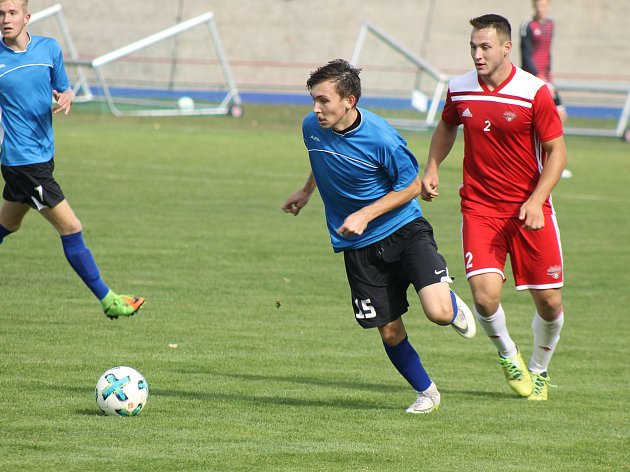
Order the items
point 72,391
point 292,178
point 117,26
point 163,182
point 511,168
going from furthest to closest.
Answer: point 117,26, point 292,178, point 163,182, point 511,168, point 72,391

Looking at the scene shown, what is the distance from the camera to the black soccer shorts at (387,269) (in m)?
6.51

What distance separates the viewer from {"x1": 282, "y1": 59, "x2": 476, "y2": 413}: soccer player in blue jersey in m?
6.30

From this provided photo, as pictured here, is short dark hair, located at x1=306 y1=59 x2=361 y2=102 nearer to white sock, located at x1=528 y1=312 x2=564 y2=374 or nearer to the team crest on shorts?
the team crest on shorts

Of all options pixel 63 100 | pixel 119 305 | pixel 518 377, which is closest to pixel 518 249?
pixel 518 377

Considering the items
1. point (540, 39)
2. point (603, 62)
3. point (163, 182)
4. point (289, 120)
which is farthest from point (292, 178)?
point (603, 62)

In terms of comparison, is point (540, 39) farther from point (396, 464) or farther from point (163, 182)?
point (396, 464)

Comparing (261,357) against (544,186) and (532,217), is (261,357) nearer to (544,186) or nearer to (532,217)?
(532,217)

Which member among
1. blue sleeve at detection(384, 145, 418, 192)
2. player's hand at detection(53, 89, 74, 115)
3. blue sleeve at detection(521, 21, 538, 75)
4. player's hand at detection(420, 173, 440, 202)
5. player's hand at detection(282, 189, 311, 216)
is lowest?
blue sleeve at detection(521, 21, 538, 75)

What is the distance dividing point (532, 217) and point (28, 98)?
3.75m

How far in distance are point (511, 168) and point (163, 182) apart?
1093cm

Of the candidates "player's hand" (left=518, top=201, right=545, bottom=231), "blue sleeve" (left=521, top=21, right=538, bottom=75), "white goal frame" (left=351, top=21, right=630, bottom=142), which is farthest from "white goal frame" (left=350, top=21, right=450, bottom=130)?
"player's hand" (left=518, top=201, right=545, bottom=231)

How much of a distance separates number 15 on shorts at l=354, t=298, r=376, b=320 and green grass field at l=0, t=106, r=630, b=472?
55cm

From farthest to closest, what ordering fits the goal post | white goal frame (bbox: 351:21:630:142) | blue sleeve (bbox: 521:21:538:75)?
1. the goal post
2. white goal frame (bbox: 351:21:630:142)
3. blue sleeve (bbox: 521:21:538:75)

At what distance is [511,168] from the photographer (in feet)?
23.3
